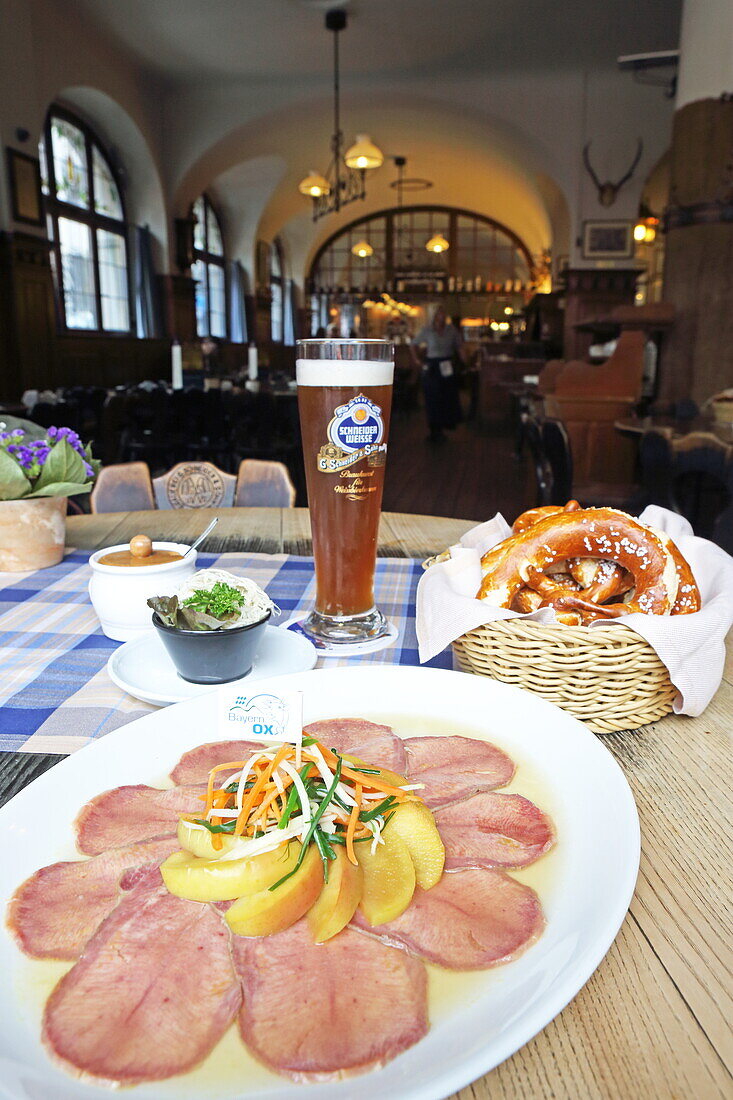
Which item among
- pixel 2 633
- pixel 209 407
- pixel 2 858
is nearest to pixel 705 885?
pixel 2 858

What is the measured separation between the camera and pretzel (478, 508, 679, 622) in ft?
2.63

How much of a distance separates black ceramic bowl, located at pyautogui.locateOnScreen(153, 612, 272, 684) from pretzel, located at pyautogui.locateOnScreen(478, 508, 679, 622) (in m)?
0.25

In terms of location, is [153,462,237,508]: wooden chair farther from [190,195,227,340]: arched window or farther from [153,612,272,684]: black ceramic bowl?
[190,195,227,340]: arched window

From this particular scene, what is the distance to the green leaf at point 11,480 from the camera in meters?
1.16

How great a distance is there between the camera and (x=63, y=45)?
24.9 ft

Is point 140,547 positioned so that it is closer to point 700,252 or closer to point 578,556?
point 578,556

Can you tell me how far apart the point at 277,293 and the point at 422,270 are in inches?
147

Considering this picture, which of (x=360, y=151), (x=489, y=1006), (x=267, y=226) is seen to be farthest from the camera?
(x=267, y=226)

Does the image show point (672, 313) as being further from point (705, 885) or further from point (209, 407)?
point (705, 885)

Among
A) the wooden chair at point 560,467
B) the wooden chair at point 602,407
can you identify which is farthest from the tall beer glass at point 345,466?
the wooden chair at point 602,407

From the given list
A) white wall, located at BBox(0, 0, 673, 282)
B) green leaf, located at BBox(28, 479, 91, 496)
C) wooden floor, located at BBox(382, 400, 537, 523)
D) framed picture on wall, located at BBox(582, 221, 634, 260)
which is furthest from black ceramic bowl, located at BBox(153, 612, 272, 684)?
framed picture on wall, located at BBox(582, 221, 634, 260)

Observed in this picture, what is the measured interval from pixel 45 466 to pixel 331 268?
762 inches

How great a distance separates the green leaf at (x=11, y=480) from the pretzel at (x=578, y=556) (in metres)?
0.73

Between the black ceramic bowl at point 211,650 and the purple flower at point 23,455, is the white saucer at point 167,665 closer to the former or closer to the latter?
the black ceramic bowl at point 211,650
